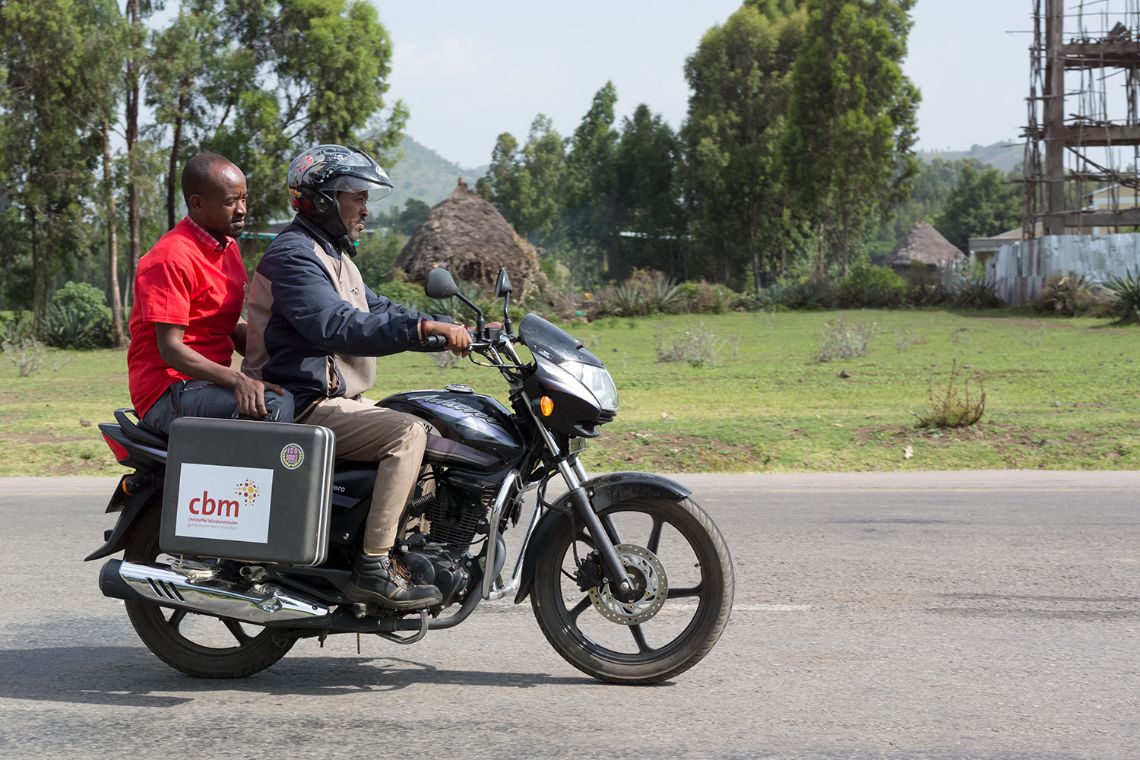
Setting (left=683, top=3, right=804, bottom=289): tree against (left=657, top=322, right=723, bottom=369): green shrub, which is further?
(left=683, top=3, right=804, bottom=289): tree

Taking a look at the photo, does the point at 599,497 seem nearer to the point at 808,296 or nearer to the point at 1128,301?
the point at 1128,301

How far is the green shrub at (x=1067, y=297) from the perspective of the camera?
34.5 m

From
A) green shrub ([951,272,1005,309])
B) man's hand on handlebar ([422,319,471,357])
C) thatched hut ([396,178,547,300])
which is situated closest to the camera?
man's hand on handlebar ([422,319,471,357])

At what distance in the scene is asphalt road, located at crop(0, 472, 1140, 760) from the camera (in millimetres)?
4207

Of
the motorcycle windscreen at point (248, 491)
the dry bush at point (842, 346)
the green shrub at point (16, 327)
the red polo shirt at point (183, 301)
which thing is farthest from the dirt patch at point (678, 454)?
the green shrub at point (16, 327)

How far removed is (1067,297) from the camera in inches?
1380

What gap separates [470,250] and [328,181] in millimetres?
33941

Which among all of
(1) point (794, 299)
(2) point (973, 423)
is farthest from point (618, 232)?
(2) point (973, 423)

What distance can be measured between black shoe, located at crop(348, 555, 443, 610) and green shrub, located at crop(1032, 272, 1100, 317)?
32.7 metres

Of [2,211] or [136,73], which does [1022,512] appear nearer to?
[136,73]

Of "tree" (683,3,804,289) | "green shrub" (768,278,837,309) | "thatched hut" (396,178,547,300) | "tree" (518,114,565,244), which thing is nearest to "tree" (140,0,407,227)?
"thatched hut" (396,178,547,300)

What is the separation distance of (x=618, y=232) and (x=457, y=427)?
216 feet

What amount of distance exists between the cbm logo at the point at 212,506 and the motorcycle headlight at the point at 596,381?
127 centimetres

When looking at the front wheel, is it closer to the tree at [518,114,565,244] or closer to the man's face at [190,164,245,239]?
the man's face at [190,164,245,239]
